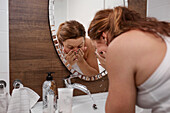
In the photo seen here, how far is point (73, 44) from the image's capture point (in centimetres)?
104

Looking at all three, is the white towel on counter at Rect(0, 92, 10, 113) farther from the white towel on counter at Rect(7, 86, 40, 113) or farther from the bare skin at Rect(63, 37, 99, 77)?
the bare skin at Rect(63, 37, 99, 77)

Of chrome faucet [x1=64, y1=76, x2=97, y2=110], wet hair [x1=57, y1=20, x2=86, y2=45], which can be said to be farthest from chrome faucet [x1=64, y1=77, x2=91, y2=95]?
wet hair [x1=57, y1=20, x2=86, y2=45]

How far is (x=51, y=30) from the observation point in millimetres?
979

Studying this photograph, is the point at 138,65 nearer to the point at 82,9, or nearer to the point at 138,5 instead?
the point at 82,9

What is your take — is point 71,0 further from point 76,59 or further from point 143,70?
point 143,70

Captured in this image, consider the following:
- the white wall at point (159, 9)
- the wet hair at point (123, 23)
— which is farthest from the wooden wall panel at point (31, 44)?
the white wall at point (159, 9)

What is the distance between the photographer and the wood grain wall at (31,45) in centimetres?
91

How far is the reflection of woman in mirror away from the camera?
1.01 m

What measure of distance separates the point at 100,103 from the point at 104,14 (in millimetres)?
621

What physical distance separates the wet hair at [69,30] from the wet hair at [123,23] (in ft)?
1.07

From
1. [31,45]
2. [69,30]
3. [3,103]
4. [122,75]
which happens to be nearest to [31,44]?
[31,45]

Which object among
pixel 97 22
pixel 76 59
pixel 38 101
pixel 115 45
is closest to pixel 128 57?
pixel 115 45

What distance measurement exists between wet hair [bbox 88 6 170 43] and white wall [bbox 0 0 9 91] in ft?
1.67

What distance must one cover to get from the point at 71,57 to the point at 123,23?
0.50m
